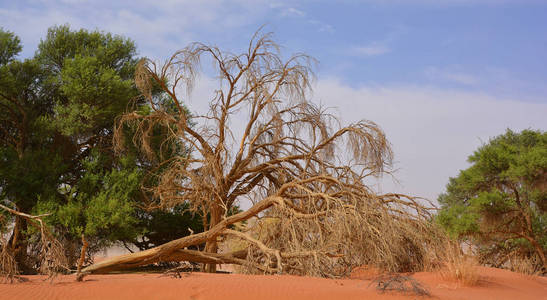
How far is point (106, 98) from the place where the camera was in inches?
725

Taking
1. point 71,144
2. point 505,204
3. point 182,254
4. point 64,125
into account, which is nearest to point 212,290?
point 182,254

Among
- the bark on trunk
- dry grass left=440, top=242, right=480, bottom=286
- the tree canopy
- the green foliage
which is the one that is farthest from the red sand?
the green foliage

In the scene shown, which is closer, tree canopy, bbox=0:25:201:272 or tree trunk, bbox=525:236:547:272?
tree canopy, bbox=0:25:201:272

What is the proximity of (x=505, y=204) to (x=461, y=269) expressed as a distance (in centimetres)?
1025

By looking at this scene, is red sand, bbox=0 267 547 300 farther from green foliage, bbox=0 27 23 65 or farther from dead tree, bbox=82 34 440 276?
green foliage, bbox=0 27 23 65

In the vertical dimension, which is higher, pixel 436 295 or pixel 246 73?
pixel 246 73

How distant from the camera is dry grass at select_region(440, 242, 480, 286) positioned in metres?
9.70

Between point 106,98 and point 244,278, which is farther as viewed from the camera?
point 106,98

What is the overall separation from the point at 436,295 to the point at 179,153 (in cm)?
1256

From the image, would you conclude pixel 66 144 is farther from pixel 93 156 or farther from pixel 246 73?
pixel 246 73

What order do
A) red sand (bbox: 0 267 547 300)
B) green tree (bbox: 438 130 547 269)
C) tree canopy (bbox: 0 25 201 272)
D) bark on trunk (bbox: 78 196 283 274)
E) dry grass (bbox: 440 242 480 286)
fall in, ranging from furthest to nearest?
green tree (bbox: 438 130 547 269) < tree canopy (bbox: 0 25 201 272) < bark on trunk (bbox: 78 196 283 274) < dry grass (bbox: 440 242 480 286) < red sand (bbox: 0 267 547 300)

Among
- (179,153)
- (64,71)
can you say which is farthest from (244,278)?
(64,71)

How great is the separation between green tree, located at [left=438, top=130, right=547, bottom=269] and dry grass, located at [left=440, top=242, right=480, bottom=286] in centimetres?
789

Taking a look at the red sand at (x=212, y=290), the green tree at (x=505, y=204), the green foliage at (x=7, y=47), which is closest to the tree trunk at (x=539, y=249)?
the green tree at (x=505, y=204)
